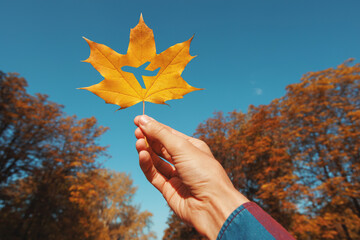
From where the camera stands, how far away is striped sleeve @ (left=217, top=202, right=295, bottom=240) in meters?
1.07

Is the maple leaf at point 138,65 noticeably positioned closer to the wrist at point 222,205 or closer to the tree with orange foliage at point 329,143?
the wrist at point 222,205

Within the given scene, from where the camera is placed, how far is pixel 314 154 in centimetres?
1238

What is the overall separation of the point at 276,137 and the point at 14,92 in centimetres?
1970

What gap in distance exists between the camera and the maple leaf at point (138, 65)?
138cm

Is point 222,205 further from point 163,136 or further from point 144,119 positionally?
point 144,119

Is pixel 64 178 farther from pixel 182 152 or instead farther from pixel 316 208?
pixel 316 208

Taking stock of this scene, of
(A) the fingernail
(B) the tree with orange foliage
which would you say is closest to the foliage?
(B) the tree with orange foliage

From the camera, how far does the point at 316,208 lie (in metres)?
10.8

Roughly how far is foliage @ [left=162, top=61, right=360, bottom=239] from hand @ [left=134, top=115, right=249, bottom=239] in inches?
438

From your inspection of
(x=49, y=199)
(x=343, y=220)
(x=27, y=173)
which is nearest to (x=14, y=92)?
(x=27, y=173)

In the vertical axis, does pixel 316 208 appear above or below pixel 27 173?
below

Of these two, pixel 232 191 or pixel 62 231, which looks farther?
pixel 62 231

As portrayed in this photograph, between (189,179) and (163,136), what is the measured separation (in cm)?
40

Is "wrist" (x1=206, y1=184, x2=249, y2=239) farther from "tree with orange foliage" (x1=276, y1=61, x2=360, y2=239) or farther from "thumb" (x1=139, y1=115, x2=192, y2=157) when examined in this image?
"tree with orange foliage" (x1=276, y1=61, x2=360, y2=239)
